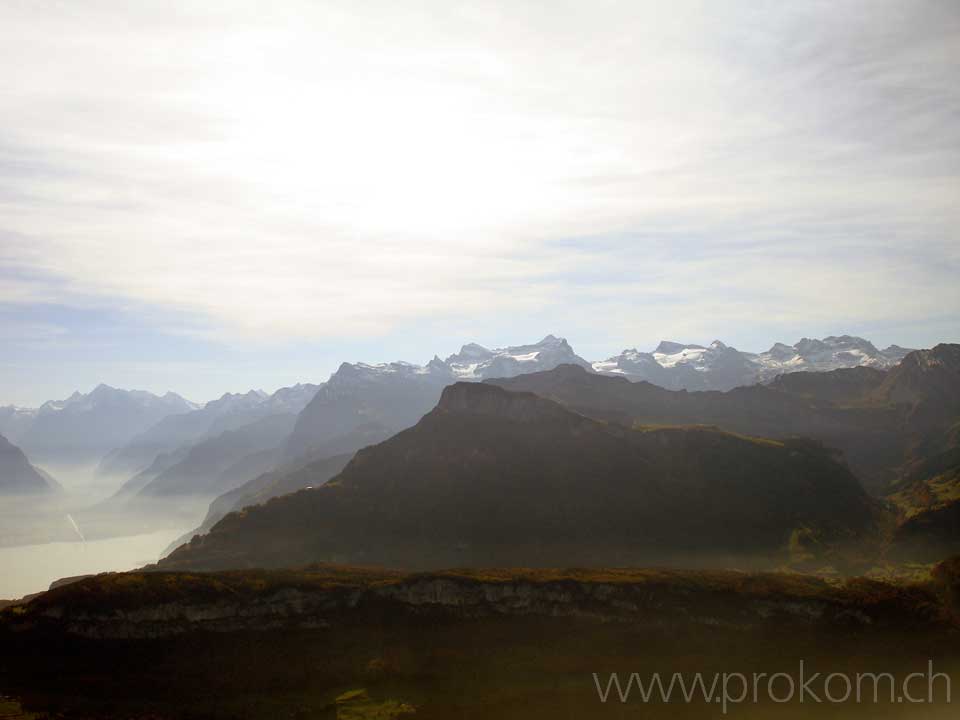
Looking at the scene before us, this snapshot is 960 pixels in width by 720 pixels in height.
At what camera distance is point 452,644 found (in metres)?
109

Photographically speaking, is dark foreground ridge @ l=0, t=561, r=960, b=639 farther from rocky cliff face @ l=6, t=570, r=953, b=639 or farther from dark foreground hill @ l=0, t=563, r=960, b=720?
dark foreground hill @ l=0, t=563, r=960, b=720

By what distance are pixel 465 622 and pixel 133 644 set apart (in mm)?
46635

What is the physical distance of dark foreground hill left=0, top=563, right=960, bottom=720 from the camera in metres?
95.4

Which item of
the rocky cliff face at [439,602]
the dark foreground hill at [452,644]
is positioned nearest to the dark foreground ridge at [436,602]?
the rocky cliff face at [439,602]

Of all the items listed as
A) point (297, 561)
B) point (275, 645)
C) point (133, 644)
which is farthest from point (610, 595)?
point (297, 561)

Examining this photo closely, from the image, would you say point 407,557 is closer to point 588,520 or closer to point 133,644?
point 588,520

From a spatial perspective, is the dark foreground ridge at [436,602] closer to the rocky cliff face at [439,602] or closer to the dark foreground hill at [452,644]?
the rocky cliff face at [439,602]

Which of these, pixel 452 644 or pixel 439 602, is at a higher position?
pixel 439 602

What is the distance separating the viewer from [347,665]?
4090 inches

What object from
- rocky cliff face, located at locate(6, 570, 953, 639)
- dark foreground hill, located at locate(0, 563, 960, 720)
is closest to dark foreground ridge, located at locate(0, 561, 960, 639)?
rocky cliff face, located at locate(6, 570, 953, 639)

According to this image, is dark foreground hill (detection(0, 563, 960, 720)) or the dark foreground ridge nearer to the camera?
dark foreground hill (detection(0, 563, 960, 720))

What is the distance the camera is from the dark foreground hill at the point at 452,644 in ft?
313

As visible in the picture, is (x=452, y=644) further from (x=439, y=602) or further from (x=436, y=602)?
(x=436, y=602)

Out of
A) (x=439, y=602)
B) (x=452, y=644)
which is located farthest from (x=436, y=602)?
(x=452, y=644)
